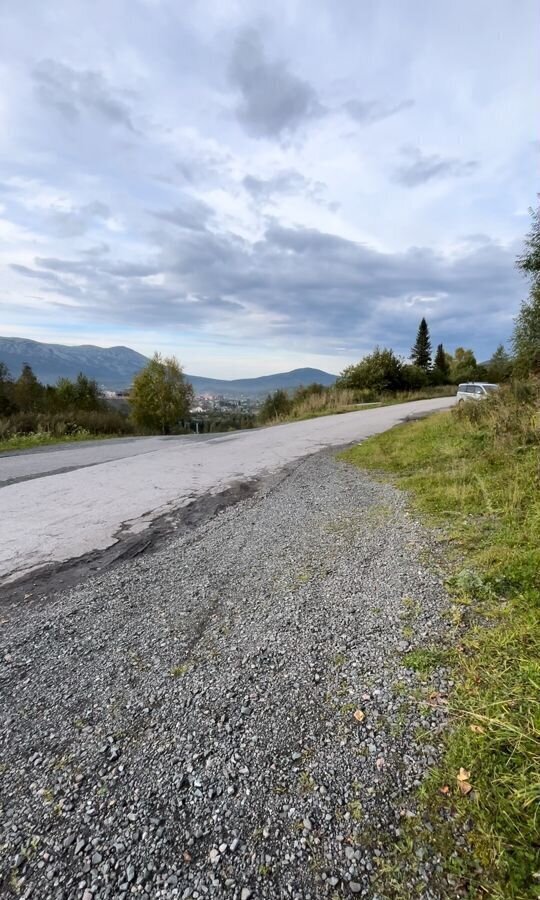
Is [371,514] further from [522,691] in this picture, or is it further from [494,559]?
[522,691]

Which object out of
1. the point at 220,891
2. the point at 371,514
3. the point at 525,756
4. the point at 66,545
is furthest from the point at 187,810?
the point at 371,514

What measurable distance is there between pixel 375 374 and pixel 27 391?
31.0 meters

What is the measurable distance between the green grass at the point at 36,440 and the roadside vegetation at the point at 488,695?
12.1 m

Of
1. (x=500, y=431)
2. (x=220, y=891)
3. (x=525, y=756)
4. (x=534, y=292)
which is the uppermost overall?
(x=534, y=292)

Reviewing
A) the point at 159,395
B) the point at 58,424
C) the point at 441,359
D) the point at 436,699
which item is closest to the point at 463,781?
the point at 436,699

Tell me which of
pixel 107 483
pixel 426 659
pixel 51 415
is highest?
pixel 51 415

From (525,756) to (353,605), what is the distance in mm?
1567

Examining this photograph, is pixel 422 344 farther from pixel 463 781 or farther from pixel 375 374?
pixel 463 781

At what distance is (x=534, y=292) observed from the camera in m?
19.7

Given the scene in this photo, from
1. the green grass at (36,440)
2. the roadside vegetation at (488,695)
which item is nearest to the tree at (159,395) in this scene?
the green grass at (36,440)

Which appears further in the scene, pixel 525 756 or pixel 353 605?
pixel 353 605

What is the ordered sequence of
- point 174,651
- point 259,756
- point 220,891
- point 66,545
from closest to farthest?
1. point 220,891
2. point 259,756
3. point 174,651
4. point 66,545

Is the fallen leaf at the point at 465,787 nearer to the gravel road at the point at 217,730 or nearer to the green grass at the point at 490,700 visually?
the green grass at the point at 490,700

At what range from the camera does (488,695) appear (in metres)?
2.21
